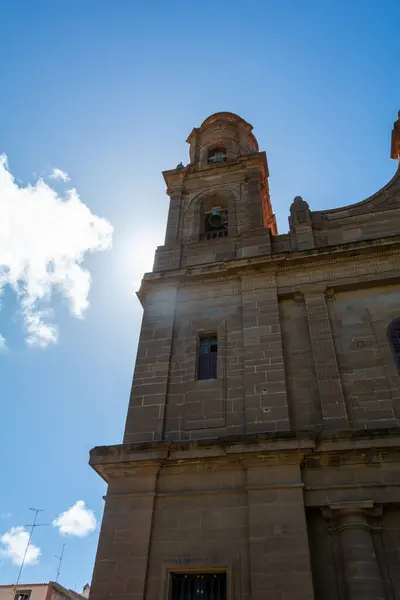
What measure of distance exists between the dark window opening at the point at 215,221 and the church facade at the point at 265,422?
2.35 ft

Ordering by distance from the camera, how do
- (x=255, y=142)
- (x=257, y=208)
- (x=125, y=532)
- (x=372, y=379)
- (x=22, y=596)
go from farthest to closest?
(x=22, y=596), (x=255, y=142), (x=257, y=208), (x=372, y=379), (x=125, y=532)

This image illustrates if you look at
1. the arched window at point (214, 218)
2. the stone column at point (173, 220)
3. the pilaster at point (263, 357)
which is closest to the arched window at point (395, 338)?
the pilaster at point (263, 357)

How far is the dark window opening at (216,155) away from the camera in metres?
21.0

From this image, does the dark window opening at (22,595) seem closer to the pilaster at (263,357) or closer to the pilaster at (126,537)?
the pilaster at (126,537)

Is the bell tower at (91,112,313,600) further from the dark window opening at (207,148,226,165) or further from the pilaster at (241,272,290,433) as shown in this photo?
the dark window opening at (207,148,226,165)

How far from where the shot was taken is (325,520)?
925cm

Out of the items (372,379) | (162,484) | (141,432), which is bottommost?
(162,484)

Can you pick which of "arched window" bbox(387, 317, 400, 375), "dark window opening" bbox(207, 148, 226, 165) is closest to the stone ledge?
"arched window" bbox(387, 317, 400, 375)

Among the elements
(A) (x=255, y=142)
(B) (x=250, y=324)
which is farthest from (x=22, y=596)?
(A) (x=255, y=142)

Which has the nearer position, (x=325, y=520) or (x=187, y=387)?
(x=325, y=520)

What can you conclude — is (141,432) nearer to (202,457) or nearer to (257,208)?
(202,457)

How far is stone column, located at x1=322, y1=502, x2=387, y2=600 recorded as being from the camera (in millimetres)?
8148

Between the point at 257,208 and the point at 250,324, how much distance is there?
18.3 ft

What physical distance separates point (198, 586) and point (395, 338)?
7339 mm
